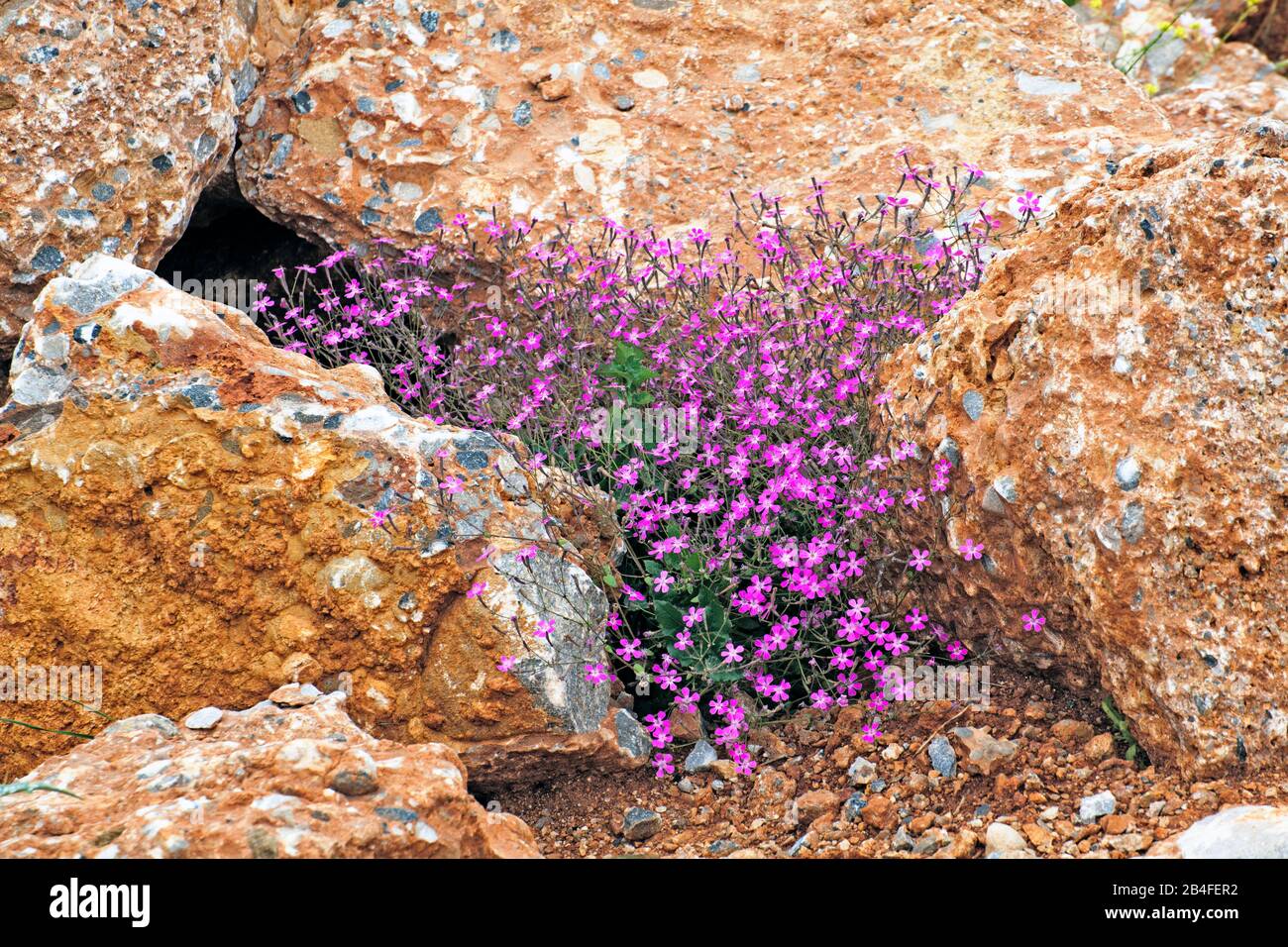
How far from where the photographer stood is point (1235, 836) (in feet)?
8.97

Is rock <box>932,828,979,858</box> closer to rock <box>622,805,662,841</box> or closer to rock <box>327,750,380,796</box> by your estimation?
rock <box>622,805,662,841</box>

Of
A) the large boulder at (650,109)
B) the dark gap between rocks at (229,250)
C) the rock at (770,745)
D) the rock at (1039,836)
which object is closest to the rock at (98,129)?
the large boulder at (650,109)

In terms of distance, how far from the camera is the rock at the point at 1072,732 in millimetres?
3426

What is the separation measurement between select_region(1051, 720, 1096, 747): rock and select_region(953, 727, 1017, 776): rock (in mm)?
134

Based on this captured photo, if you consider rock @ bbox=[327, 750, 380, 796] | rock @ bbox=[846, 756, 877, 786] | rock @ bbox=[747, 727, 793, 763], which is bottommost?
rock @ bbox=[846, 756, 877, 786]

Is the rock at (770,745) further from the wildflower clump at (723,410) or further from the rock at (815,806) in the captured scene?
the rock at (815,806)

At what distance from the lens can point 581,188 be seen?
213 inches

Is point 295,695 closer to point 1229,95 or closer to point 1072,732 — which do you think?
point 1072,732

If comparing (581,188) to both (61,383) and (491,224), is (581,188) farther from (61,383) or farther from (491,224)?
(61,383)

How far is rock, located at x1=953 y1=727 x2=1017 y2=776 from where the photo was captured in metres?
3.40

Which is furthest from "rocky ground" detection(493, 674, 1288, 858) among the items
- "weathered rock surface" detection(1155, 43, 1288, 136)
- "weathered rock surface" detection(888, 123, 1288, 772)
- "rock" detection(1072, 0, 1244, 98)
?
"rock" detection(1072, 0, 1244, 98)

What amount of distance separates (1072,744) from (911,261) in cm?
208

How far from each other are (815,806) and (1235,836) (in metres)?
1.11

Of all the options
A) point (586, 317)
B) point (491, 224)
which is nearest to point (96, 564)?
point (586, 317)
